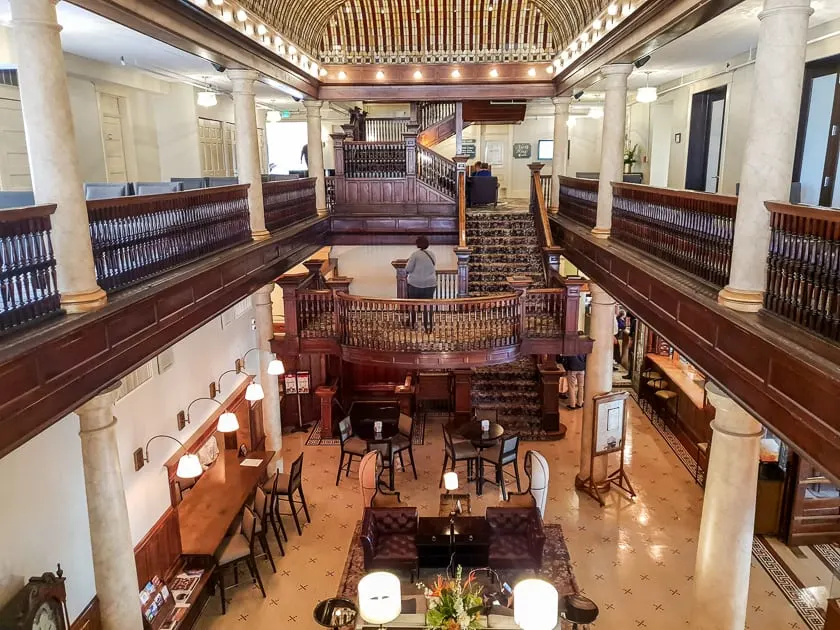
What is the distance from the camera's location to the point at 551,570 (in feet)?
26.9

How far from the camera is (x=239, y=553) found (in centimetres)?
791

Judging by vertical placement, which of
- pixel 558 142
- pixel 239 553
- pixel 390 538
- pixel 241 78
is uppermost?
pixel 241 78

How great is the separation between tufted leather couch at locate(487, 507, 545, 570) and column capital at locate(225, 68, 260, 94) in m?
6.53

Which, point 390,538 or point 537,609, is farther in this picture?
point 390,538

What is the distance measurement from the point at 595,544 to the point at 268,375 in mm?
5717

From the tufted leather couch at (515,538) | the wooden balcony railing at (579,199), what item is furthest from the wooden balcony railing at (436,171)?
the tufted leather couch at (515,538)

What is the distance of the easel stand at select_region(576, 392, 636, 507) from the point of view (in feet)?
32.2

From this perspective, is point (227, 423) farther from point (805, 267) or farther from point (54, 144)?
point (805, 267)

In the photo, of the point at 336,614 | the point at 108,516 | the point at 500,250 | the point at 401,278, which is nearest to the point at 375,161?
the point at 500,250

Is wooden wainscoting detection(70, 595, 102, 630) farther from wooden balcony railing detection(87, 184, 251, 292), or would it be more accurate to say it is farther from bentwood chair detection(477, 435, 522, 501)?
bentwood chair detection(477, 435, 522, 501)

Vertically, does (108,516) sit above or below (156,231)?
below

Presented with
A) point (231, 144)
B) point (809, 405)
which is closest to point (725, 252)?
point (809, 405)

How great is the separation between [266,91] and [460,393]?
7.87 metres

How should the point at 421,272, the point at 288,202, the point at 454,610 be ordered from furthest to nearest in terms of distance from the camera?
the point at 288,202 → the point at 421,272 → the point at 454,610
